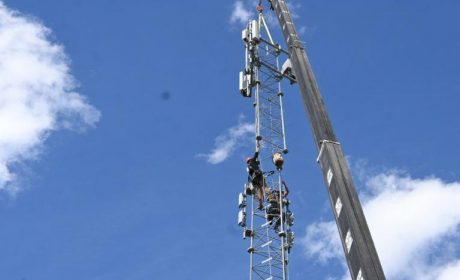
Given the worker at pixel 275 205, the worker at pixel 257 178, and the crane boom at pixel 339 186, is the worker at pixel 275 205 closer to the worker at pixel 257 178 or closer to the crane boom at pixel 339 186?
the worker at pixel 257 178

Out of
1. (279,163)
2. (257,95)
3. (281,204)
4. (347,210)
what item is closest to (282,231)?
(281,204)

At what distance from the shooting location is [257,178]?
22562 millimetres

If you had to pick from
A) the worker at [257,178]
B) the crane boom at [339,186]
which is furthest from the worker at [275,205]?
the crane boom at [339,186]

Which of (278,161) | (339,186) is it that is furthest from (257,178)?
(339,186)

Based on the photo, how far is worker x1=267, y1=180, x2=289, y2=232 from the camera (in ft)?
70.4

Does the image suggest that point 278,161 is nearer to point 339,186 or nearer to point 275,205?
point 275,205

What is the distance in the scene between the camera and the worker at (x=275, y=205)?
21469mm

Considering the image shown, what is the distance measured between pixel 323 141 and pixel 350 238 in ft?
6.15

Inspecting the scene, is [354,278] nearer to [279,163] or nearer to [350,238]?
[350,238]

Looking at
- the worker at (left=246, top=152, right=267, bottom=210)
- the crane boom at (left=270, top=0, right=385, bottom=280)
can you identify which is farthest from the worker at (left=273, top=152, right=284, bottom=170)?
the crane boom at (left=270, top=0, right=385, bottom=280)

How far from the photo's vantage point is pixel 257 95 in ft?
85.2

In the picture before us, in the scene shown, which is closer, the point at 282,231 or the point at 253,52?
the point at 282,231

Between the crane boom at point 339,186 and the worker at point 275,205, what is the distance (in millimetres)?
10394

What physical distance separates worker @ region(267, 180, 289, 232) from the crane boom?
1039 cm
